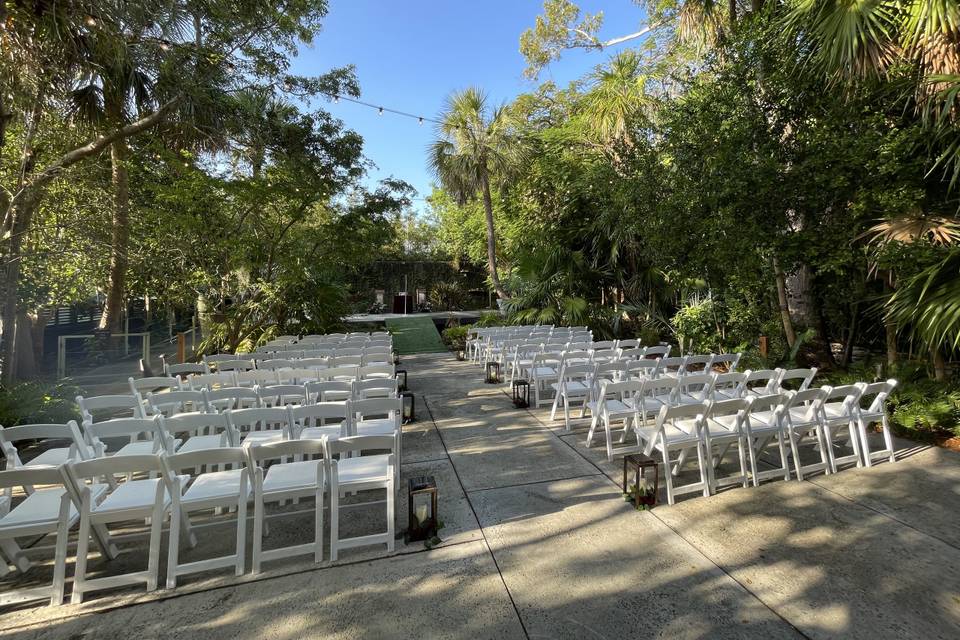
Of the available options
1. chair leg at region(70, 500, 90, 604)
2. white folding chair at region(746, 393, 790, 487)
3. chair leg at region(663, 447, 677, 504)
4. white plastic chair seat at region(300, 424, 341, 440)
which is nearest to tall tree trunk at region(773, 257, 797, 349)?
white folding chair at region(746, 393, 790, 487)

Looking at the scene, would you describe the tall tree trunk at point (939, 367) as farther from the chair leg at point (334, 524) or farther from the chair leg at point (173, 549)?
the chair leg at point (173, 549)

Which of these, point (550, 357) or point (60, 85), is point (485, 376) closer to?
point (550, 357)

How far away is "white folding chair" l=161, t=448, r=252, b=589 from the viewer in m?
2.57

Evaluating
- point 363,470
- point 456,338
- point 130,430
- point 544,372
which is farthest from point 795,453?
point 456,338

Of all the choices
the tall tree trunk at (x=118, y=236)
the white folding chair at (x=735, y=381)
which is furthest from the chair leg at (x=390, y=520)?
the tall tree trunk at (x=118, y=236)

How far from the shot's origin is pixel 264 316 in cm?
1166

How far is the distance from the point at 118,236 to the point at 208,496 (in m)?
8.80

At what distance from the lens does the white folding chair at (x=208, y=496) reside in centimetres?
257

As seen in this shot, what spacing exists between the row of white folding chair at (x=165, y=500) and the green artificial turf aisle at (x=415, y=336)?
36.7ft

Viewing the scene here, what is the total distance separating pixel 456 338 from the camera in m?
14.3

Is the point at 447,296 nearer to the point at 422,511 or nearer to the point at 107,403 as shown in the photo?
the point at 107,403

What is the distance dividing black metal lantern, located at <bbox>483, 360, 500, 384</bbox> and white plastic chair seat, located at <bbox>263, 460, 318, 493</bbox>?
5596mm

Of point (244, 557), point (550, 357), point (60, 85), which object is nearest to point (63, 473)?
point (244, 557)

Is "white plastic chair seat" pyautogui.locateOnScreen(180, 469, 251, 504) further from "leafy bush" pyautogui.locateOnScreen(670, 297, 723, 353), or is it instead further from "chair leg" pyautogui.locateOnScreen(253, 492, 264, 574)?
"leafy bush" pyautogui.locateOnScreen(670, 297, 723, 353)
